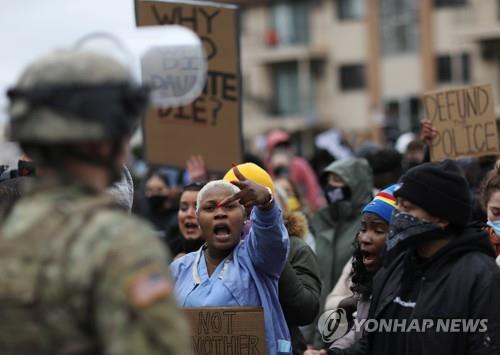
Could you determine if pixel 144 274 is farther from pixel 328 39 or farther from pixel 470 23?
pixel 328 39

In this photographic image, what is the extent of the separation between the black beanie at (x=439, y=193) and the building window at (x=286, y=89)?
151 feet

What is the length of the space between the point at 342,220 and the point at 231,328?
3.05 meters

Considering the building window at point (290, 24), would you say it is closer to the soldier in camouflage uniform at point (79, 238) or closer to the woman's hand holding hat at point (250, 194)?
the woman's hand holding hat at point (250, 194)

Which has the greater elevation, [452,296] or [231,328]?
[452,296]

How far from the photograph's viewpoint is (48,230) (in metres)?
3.01

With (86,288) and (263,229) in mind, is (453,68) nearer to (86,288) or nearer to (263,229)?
(263,229)

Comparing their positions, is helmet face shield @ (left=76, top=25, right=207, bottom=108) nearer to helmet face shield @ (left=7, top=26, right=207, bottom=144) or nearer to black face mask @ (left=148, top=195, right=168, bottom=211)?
helmet face shield @ (left=7, top=26, right=207, bottom=144)

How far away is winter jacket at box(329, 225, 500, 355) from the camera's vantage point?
15.4 ft

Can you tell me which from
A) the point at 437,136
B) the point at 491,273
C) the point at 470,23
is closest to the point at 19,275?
the point at 491,273

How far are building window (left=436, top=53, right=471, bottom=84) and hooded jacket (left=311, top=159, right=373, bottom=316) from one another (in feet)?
118

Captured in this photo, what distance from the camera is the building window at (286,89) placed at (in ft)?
169

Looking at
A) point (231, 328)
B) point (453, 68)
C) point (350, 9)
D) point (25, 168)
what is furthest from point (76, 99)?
point (350, 9)

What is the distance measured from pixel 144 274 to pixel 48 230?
0.96 ft

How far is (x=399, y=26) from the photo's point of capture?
1871 inches
